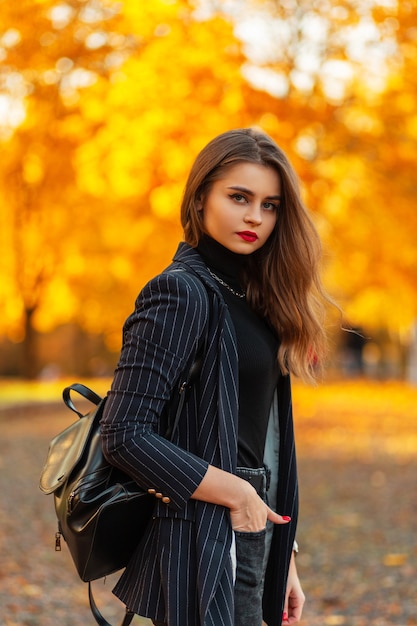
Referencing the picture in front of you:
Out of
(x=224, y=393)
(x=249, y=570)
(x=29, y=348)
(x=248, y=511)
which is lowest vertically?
(x=29, y=348)

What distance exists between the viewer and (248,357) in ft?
7.01

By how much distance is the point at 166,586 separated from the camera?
6.48 feet

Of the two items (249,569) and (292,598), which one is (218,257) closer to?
(249,569)

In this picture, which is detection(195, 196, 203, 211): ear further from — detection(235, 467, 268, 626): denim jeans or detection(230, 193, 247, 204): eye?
detection(235, 467, 268, 626): denim jeans

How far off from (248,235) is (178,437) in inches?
21.1

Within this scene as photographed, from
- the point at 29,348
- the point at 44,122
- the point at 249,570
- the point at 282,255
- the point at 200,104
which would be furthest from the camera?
the point at 29,348

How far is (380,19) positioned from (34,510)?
21.3 ft

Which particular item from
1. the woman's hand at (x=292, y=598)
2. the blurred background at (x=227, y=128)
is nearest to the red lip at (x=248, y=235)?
the woman's hand at (x=292, y=598)

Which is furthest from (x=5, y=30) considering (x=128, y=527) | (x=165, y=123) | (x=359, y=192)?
(x=128, y=527)

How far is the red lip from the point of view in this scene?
2.22 metres

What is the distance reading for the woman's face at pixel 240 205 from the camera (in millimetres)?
2189

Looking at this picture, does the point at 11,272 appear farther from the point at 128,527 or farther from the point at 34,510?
the point at 128,527

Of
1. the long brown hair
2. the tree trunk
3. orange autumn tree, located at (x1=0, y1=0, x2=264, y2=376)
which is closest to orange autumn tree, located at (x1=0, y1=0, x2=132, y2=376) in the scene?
orange autumn tree, located at (x1=0, y1=0, x2=264, y2=376)

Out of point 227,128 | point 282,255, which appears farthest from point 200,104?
point 282,255
